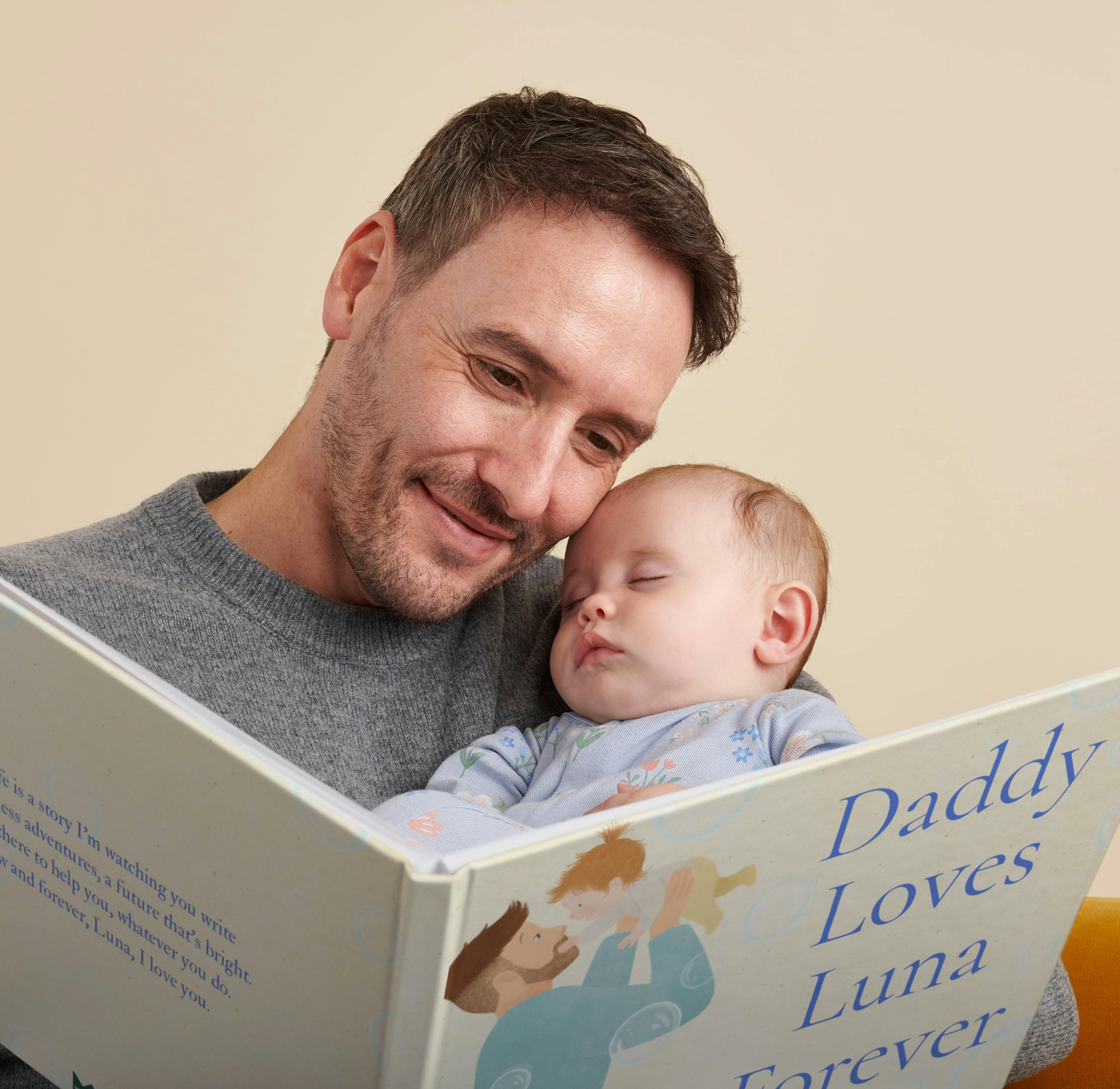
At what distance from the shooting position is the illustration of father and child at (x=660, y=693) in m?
0.70

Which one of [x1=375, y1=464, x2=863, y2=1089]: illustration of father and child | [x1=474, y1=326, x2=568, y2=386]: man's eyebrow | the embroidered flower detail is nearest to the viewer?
[x1=375, y1=464, x2=863, y2=1089]: illustration of father and child

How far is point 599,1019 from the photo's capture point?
67 cm

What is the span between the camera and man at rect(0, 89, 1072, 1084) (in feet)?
3.82

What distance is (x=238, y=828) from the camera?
62cm

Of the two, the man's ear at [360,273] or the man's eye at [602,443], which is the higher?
→ the man's ear at [360,273]

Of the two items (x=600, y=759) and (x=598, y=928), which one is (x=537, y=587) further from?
(x=598, y=928)

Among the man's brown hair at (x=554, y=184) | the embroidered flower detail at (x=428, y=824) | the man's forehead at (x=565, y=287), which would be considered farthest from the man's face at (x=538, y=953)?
the man's brown hair at (x=554, y=184)

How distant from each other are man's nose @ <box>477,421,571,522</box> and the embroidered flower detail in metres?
0.36

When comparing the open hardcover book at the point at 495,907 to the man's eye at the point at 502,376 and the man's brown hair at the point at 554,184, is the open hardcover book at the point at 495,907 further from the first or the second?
the man's brown hair at the point at 554,184

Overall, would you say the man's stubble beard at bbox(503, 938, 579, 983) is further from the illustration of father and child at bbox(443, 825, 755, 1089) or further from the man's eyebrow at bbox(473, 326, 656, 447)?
the man's eyebrow at bbox(473, 326, 656, 447)

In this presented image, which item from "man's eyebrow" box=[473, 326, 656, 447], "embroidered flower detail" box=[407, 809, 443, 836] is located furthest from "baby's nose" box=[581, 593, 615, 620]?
"embroidered flower detail" box=[407, 809, 443, 836]

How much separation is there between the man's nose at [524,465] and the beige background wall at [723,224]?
59.9 inches

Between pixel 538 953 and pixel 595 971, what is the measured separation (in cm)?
6

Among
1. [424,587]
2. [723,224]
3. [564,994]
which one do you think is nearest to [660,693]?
[424,587]
